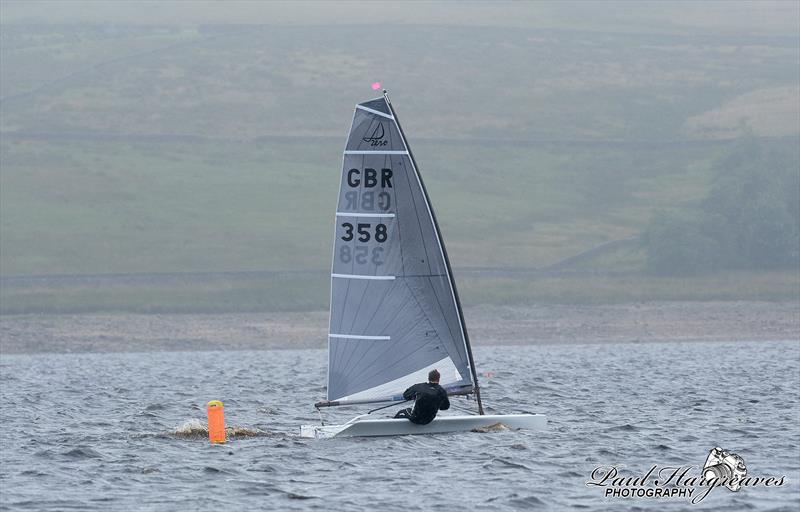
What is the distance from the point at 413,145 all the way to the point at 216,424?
10246 centimetres

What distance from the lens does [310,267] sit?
4109 inches

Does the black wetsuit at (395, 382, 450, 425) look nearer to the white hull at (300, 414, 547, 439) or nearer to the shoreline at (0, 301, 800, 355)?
the white hull at (300, 414, 547, 439)

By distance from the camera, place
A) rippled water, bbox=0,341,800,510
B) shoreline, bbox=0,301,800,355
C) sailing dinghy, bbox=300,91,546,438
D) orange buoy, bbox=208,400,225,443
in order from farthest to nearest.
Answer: shoreline, bbox=0,301,800,355
orange buoy, bbox=208,400,225,443
sailing dinghy, bbox=300,91,546,438
rippled water, bbox=0,341,800,510

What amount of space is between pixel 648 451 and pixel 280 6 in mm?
165149

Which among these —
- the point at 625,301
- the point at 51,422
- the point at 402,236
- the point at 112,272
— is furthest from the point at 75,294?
the point at 402,236

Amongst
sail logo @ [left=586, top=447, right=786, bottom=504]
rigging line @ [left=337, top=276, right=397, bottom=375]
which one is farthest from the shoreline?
sail logo @ [left=586, top=447, right=786, bottom=504]

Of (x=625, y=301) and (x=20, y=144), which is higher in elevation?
(x=20, y=144)

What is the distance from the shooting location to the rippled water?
25312 millimetres

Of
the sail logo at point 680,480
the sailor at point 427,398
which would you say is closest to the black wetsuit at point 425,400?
the sailor at point 427,398

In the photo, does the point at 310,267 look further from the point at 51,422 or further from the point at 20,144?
the point at 51,422

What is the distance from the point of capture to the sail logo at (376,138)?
31766mm

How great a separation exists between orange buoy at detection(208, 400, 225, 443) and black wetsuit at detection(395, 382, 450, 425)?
441cm

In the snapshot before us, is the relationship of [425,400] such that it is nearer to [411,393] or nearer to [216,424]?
[411,393]

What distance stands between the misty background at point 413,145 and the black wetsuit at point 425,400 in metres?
61.1
